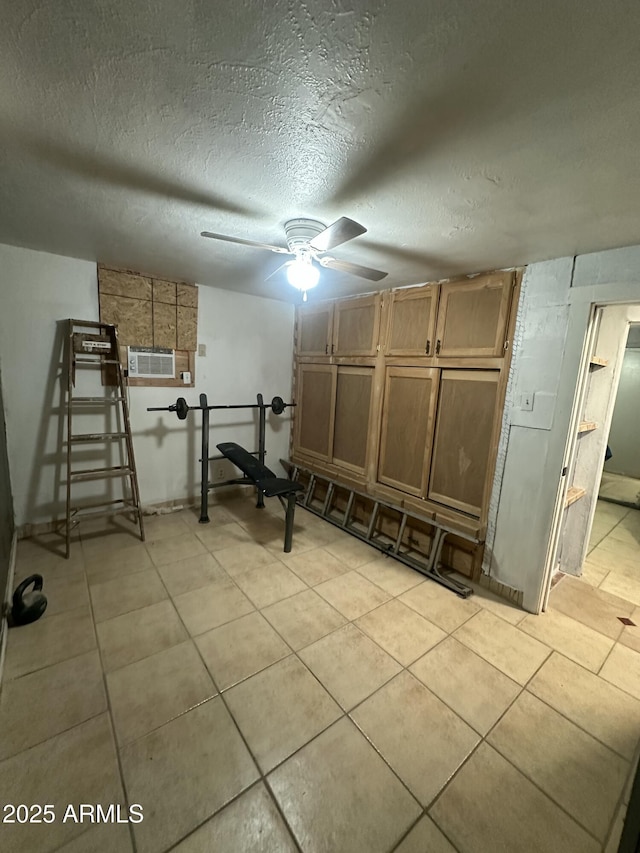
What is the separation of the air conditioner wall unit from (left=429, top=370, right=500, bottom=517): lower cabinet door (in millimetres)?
2561

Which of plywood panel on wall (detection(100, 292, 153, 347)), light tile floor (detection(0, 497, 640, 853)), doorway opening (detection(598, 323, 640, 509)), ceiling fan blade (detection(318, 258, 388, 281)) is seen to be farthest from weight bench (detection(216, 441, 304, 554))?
doorway opening (detection(598, 323, 640, 509))

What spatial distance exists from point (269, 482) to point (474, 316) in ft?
6.85

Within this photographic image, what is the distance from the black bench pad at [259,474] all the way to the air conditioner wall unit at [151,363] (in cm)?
92

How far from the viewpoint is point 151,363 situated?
3.21 metres

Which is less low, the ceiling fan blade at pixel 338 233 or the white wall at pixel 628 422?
the ceiling fan blade at pixel 338 233

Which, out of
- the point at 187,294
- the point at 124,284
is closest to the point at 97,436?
the point at 124,284

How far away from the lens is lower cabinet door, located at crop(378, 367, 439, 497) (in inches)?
109

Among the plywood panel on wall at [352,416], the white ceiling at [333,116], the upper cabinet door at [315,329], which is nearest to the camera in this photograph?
the white ceiling at [333,116]

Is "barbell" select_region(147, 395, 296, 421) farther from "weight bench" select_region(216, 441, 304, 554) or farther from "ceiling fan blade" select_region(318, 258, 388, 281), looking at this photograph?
"ceiling fan blade" select_region(318, 258, 388, 281)

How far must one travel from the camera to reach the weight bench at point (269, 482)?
279cm

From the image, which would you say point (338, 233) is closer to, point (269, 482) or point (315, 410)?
point (269, 482)

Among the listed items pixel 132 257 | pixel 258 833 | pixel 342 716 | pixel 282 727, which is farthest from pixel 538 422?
pixel 132 257

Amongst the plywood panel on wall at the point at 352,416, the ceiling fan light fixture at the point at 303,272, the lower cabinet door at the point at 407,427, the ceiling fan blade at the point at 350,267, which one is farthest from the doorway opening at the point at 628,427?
the ceiling fan light fixture at the point at 303,272

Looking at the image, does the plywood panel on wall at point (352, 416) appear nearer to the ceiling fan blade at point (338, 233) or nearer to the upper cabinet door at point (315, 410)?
the upper cabinet door at point (315, 410)
